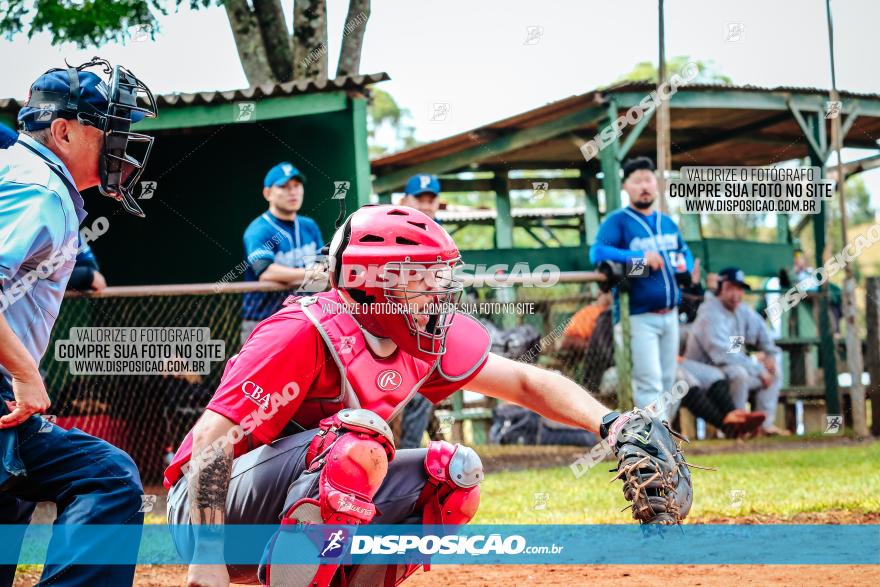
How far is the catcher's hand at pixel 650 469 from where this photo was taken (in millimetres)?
2943

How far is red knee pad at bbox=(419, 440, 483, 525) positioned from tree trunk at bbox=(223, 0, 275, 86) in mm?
8606

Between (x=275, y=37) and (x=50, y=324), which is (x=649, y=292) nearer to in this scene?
(x=275, y=37)

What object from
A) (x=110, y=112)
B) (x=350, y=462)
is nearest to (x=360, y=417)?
(x=350, y=462)

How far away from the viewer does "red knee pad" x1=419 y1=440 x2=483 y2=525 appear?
10.9ft

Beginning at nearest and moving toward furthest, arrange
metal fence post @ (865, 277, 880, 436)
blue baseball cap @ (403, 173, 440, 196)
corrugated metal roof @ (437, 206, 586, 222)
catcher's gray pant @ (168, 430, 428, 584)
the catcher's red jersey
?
the catcher's red jersey
catcher's gray pant @ (168, 430, 428, 584)
blue baseball cap @ (403, 173, 440, 196)
metal fence post @ (865, 277, 880, 436)
corrugated metal roof @ (437, 206, 586, 222)

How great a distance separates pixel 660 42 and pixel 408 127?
33.8m

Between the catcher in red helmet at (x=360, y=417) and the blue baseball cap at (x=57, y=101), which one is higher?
the blue baseball cap at (x=57, y=101)

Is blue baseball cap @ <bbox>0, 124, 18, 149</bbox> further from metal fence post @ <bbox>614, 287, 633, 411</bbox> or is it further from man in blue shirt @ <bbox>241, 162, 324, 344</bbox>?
metal fence post @ <bbox>614, 287, 633, 411</bbox>

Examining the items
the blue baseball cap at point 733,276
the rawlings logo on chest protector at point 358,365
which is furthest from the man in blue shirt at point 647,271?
the rawlings logo on chest protector at point 358,365

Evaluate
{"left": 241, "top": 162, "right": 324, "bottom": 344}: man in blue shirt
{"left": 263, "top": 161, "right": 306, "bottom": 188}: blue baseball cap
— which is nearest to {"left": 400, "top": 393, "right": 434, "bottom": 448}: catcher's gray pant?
{"left": 241, "top": 162, "right": 324, "bottom": 344}: man in blue shirt

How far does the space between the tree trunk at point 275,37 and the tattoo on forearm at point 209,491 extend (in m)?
8.94

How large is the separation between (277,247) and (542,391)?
15.2 ft

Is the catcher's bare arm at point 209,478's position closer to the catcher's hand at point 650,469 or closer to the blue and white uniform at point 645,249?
the catcher's hand at point 650,469

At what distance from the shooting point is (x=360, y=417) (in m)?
3.03
